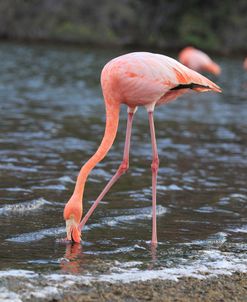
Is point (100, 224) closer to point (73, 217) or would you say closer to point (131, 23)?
point (73, 217)

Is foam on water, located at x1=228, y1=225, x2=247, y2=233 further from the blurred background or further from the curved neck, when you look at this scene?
the blurred background

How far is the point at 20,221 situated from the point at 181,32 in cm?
3335

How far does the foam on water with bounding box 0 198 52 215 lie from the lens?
21.1ft

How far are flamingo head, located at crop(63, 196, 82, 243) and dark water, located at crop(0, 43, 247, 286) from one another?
0.29 ft

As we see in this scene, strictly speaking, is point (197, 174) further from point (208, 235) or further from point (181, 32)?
point (181, 32)

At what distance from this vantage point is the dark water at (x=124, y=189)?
16.6 ft

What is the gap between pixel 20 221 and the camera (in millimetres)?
6137

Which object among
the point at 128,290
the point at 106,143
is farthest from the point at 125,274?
the point at 106,143

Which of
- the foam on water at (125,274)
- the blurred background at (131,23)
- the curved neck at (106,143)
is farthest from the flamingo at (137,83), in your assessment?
the blurred background at (131,23)

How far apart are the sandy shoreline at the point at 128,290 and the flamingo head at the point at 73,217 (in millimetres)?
1105

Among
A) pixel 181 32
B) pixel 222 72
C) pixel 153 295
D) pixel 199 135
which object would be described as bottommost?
pixel 153 295

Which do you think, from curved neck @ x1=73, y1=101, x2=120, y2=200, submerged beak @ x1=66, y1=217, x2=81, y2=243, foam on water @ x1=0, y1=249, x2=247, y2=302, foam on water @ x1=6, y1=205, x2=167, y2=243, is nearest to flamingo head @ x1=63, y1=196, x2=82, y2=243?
submerged beak @ x1=66, y1=217, x2=81, y2=243

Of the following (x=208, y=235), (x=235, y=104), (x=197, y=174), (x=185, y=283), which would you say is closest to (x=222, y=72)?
(x=235, y=104)

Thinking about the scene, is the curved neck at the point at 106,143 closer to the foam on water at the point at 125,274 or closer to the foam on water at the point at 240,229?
the foam on water at the point at 125,274
